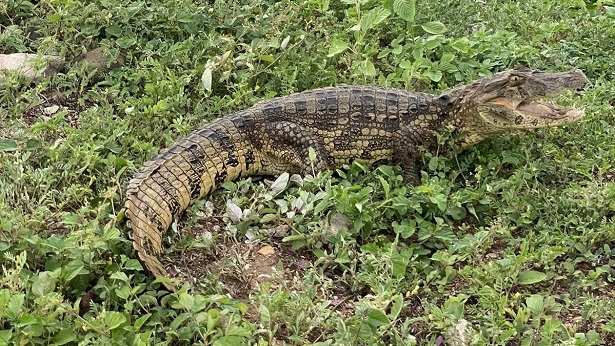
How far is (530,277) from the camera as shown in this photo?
378 centimetres

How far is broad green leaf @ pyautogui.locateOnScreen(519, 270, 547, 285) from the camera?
3762 millimetres

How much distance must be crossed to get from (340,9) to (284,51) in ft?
3.30

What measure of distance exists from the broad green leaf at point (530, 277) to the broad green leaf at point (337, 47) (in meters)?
2.39

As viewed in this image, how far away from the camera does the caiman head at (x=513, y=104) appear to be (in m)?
4.74

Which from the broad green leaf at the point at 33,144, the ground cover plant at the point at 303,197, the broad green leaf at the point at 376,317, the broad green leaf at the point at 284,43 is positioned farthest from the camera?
the broad green leaf at the point at 284,43

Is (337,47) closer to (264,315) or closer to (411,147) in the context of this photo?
(411,147)

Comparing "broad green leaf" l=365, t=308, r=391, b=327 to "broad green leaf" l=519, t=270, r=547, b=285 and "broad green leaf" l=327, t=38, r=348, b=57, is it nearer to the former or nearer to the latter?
"broad green leaf" l=519, t=270, r=547, b=285

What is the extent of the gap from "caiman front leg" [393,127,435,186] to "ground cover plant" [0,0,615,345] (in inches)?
6.0

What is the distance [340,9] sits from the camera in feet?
21.3

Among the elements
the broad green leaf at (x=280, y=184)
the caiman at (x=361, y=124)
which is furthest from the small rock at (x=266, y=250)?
the caiman at (x=361, y=124)

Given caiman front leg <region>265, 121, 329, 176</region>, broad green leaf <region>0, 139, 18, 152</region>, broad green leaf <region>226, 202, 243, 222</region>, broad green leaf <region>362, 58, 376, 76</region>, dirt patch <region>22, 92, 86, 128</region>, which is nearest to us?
broad green leaf <region>226, 202, 243, 222</region>

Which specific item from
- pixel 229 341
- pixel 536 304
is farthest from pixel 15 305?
pixel 536 304

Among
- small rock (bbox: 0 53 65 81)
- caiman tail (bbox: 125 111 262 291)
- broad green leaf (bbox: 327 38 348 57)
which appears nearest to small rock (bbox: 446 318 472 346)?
caiman tail (bbox: 125 111 262 291)

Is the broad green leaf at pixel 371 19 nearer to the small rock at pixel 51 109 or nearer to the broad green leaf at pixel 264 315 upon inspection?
the small rock at pixel 51 109
